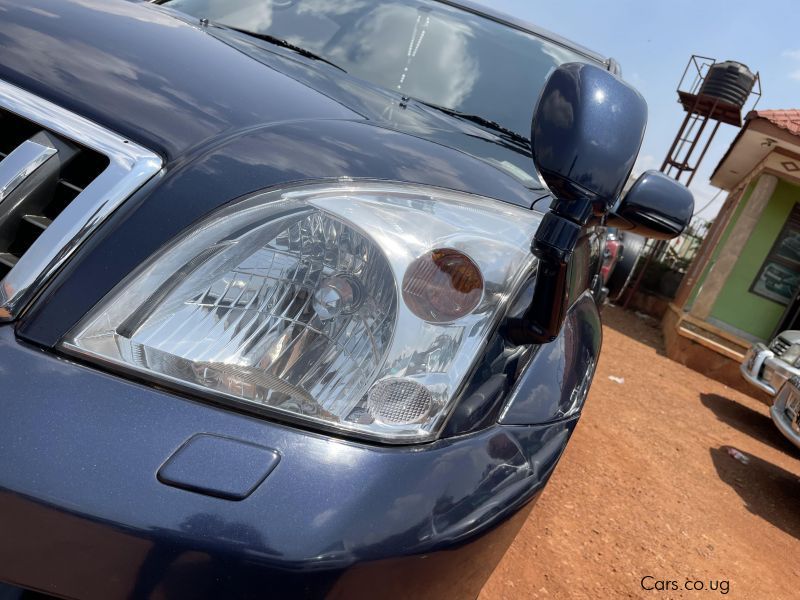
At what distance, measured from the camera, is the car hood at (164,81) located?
1.01 metres

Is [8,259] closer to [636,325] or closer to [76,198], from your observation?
[76,198]

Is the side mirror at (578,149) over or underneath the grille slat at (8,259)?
over

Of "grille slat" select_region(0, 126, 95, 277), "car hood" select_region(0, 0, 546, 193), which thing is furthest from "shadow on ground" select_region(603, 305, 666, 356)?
"grille slat" select_region(0, 126, 95, 277)

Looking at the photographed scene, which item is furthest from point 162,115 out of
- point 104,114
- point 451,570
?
point 451,570

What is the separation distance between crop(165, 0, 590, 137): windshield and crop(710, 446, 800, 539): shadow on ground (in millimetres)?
3325

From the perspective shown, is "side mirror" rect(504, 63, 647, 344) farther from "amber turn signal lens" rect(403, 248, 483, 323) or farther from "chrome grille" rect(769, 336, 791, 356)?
"chrome grille" rect(769, 336, 791, 356)

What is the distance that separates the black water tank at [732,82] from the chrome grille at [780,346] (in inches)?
258

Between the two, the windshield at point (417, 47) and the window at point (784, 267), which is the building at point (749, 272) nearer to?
the window at point (784, 267)

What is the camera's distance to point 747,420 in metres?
6.83

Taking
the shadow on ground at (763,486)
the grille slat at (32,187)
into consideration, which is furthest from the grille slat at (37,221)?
the shadow on ground at (763,486)

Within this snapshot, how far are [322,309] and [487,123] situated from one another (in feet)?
4.23

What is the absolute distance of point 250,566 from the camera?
0.76 meters

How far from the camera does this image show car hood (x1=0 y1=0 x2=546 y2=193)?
3.32 feet

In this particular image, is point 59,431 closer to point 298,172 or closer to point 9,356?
point 9,356
